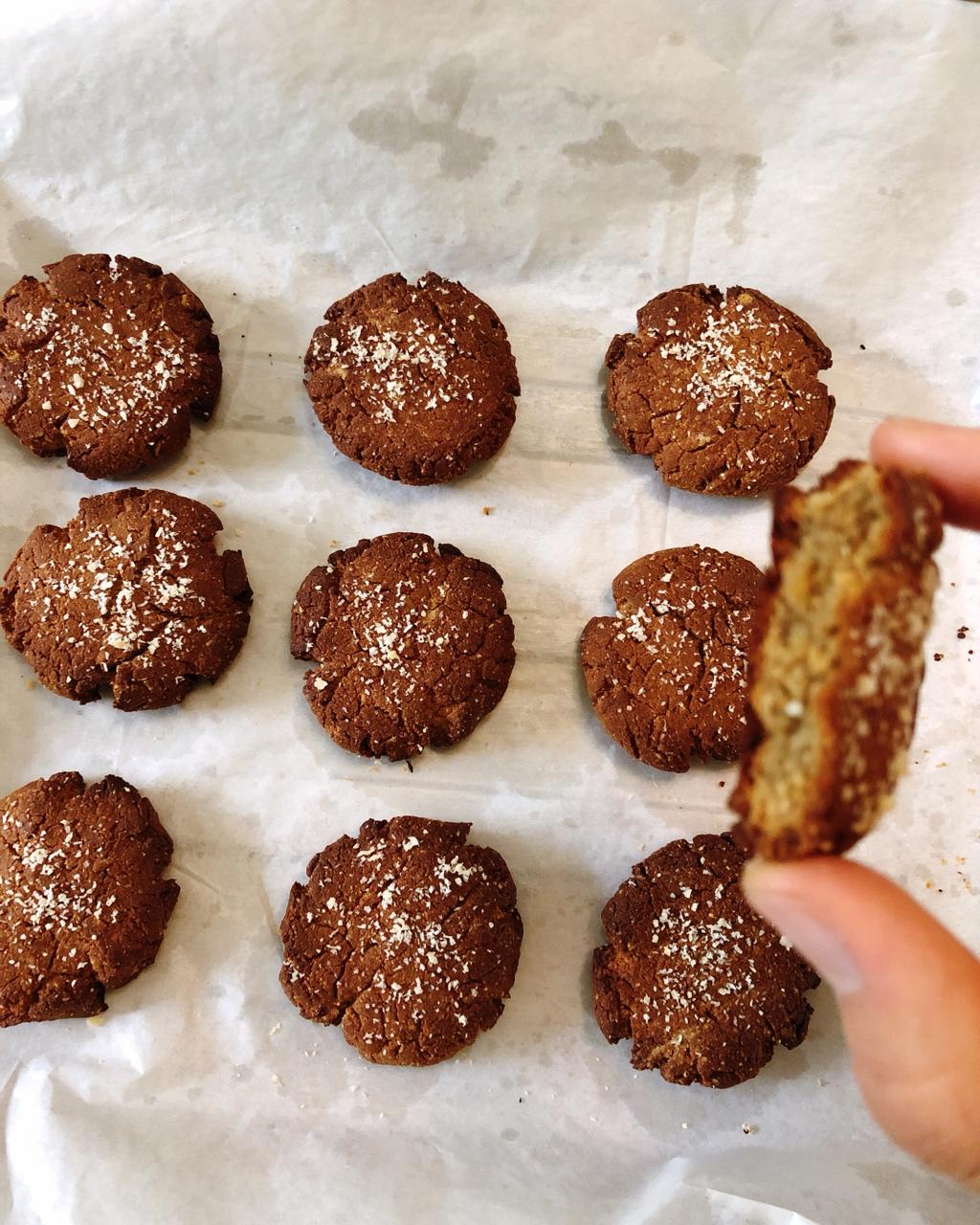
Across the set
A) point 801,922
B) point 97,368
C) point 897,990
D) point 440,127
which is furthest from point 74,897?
point 440,127

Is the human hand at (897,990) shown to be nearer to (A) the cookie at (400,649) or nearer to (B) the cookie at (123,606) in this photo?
(A) the cookie at (400,649)

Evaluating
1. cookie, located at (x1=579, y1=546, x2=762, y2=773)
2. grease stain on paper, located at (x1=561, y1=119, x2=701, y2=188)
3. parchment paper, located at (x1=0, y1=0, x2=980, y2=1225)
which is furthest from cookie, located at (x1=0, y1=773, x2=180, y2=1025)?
grease stain on paper, located at (x1=561, y1=119, x2=701, y2=188)

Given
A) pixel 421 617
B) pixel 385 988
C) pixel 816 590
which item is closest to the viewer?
pixel 816 590

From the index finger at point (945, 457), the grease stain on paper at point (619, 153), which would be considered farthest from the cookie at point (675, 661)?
the grease stain on paper at point (619, 153)

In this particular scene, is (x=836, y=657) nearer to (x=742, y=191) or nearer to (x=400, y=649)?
(x=400, y=649)

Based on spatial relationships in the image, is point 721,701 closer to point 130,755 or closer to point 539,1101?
point 539,1101

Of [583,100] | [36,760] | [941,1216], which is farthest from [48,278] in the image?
[941,1216]

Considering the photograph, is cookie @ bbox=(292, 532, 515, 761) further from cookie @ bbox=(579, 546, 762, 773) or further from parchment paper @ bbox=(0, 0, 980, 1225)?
cookie @ bbox=(579, 546, 762, 773)
